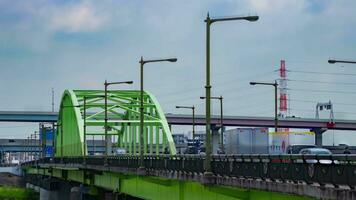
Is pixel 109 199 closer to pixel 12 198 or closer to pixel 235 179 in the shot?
pixel 235 179

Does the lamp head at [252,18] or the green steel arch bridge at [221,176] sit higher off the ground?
the lamp head at [252,18]

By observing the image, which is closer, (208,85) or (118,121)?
(208,85)

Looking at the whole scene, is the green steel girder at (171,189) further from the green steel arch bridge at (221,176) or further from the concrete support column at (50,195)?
the concrete support column at (50,195)

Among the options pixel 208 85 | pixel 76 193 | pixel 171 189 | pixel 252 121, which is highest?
pixel 252 121

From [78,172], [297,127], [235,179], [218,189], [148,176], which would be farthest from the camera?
[297,127]

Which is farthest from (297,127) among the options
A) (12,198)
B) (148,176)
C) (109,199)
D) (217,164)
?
(217,164)

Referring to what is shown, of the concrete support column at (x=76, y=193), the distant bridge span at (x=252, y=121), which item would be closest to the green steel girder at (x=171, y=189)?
the concrete support column at (x=76, y=193)

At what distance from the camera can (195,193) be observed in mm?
36156

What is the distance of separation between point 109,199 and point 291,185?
52251 mm

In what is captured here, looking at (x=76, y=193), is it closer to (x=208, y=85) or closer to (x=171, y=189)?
(x=171, y=189)

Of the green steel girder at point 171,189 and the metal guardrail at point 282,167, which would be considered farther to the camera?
the green steel girder at point 171,189

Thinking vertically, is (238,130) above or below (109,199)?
above

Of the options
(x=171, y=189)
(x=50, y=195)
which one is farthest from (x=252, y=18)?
(x=50, y=195)

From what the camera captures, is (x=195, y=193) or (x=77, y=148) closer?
(x=195, y=193)
